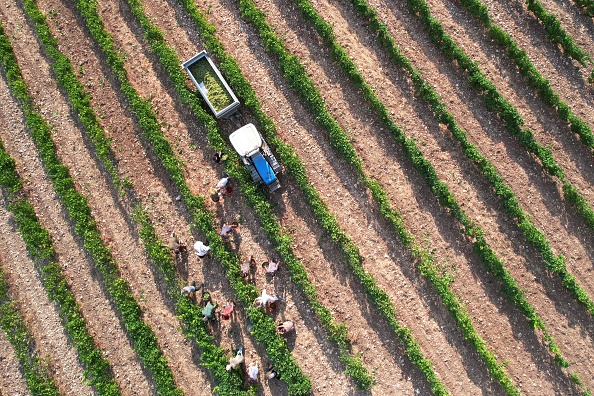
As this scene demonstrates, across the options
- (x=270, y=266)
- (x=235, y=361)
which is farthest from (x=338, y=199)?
(x=235, y=361)

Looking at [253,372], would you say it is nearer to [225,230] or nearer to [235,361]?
[235,361]

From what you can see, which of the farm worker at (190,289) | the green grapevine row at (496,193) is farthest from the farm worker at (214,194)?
the green grapevine row at (496,193)

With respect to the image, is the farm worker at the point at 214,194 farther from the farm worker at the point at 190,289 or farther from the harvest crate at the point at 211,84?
the farm worker at the point at 190,289

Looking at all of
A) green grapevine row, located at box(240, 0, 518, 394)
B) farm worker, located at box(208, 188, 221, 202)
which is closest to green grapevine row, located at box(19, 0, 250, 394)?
farm worker, located at box(208, 188, 221, 202)

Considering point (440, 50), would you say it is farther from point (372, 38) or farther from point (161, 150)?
point (161, 150)

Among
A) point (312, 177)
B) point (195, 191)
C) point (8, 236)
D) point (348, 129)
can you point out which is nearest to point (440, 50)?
point (348, 129)

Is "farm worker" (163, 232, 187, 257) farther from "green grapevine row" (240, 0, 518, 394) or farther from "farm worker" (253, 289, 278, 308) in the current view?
"green grapevine row" (240, 0, 518, 394)

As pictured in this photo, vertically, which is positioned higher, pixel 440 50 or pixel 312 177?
pixel 440 50
